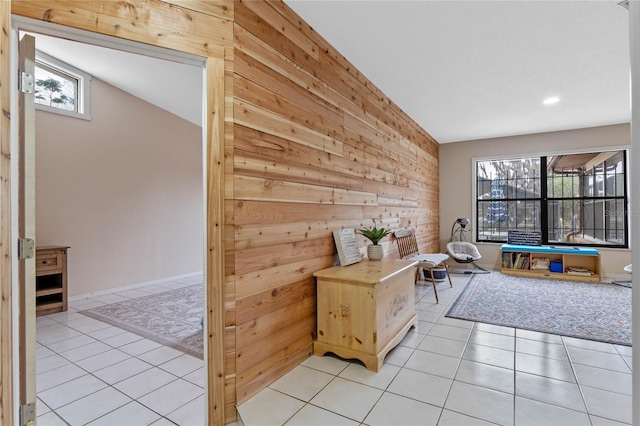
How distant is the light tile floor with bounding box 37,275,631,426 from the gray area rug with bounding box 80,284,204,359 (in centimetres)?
16

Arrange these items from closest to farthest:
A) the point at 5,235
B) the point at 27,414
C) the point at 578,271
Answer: the point at 5,235 < the point at 27,414 < the point at 578,271

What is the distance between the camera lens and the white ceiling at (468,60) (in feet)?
8.30

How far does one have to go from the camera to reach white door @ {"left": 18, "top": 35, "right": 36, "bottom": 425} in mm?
1466

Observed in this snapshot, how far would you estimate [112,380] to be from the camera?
2324mm

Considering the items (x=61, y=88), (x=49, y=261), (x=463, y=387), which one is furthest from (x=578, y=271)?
(x=61, y=88)

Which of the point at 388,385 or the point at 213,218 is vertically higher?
the point at 213,218

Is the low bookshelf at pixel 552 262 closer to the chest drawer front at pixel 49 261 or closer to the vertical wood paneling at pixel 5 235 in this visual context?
the vertical wood paneling at pixel 5 235

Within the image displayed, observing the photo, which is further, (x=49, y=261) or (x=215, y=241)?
(x=49, y=261)

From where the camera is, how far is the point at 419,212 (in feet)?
18.3

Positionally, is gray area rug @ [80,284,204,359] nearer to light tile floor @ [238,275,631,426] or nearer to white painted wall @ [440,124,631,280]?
light tile floor @ [238,275,631,426]

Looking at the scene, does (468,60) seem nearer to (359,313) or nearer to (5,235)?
(359,313)

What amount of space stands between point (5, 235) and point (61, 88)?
166 inches

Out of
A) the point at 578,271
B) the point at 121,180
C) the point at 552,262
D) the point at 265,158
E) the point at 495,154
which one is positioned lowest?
the point at 578,271

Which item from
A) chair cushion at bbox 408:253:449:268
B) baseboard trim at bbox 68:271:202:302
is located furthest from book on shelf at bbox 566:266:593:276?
baseboard trim at bbox 68:271:202:302
